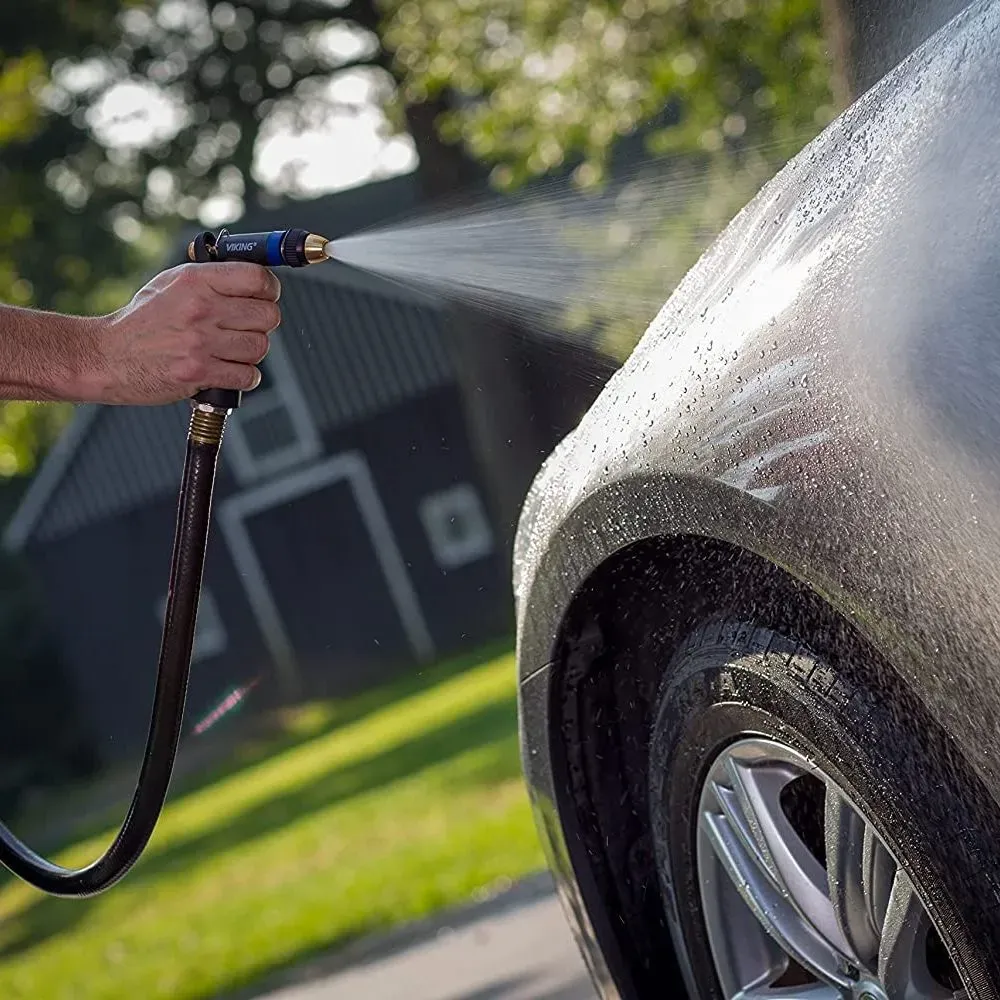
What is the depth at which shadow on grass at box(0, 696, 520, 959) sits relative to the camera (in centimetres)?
1249

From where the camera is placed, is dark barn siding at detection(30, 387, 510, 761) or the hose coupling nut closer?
the hose coupling nut

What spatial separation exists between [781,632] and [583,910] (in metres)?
0.78

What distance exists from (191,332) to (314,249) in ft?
0.76

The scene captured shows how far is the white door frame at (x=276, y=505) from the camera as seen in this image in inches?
1184

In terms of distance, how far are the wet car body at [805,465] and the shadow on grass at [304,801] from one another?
27.8 feet

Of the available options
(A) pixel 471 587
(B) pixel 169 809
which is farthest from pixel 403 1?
(A) pixel 471 587

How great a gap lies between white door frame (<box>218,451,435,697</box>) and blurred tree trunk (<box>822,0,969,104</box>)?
26820 mm

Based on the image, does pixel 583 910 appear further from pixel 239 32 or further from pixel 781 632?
pixel 239 32

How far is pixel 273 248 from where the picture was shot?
9.26 ft

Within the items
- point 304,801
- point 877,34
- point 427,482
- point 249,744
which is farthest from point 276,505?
point 877,34

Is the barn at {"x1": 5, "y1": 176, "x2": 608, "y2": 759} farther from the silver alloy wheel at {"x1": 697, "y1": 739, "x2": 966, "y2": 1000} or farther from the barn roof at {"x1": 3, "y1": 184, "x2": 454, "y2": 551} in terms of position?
the silver alloy wheel at {"x1": 697, "y1": 739, "x2": 966, "y2": 1000}

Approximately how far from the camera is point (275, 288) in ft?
9.25

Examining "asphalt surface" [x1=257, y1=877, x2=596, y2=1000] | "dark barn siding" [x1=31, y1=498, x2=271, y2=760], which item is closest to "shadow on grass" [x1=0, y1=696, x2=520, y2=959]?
"asphalt surface" [x1=257, y1=877, x2=596, y2=1000]

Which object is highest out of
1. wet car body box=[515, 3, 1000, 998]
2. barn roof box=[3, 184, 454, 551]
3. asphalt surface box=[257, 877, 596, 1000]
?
wet car body box=[515, 3, 1000, 998]
